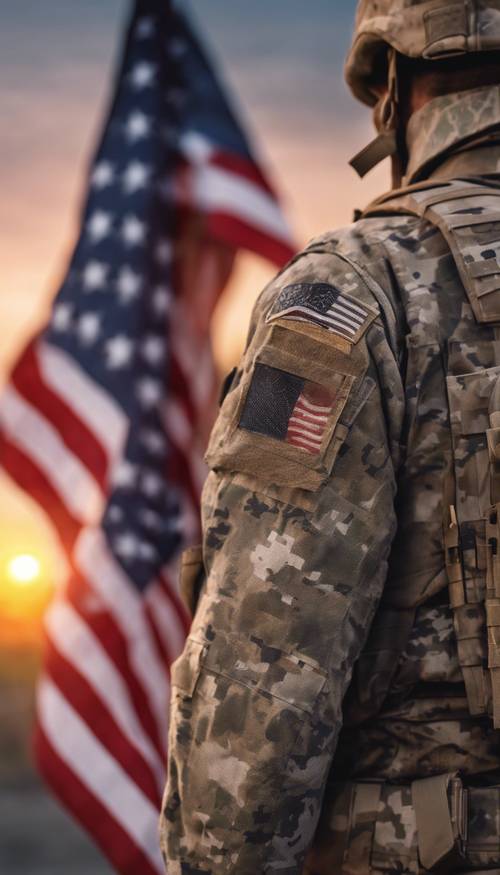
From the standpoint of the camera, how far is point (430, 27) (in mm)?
2262

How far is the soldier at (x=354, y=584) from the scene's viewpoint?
6.38ft

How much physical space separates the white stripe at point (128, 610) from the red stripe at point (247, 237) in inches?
59.7

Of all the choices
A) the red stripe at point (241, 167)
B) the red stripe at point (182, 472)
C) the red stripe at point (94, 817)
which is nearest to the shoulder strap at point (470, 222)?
the red stripe at point (94, 817)

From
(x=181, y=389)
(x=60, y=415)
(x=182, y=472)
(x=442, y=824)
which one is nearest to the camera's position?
(x=442, y=824)

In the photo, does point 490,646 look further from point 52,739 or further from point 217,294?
point 217,294

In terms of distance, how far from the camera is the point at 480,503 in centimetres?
201

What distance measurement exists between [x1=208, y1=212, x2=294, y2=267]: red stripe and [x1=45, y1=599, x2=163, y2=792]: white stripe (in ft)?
6.19

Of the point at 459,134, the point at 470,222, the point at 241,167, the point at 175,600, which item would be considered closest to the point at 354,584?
the point at 470,222

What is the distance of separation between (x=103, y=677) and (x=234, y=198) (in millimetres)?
2300

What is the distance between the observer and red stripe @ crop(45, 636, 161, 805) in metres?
5.00

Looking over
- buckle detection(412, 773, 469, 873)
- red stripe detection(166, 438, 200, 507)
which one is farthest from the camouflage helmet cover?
red stripe detection(166, 438, 200, 507)

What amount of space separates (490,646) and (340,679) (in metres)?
0.23

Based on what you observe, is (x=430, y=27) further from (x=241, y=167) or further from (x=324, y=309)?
(x=241, y=167)

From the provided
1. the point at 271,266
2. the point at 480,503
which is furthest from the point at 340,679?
the point at 271,266
